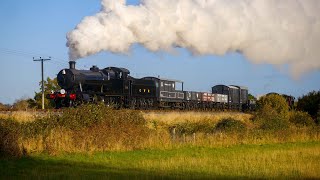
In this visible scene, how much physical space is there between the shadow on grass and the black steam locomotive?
16737 mm

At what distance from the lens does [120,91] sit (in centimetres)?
4375

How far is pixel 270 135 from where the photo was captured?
28.9 meters

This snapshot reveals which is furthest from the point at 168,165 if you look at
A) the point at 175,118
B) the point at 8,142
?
the point at 175,118

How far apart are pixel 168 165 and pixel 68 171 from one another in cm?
368

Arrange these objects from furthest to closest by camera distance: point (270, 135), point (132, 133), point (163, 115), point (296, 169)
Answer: point (163, 115)
point (270, 135)
point (132, 133)
point (296, 169)

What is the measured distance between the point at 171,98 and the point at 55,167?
121 feet

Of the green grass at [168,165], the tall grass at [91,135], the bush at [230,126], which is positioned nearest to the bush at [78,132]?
the tall grass at [91,135]

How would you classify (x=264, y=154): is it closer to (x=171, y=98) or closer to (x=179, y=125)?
(x=179, y=125)

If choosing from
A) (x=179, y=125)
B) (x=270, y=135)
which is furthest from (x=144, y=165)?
(x=179, y=125)

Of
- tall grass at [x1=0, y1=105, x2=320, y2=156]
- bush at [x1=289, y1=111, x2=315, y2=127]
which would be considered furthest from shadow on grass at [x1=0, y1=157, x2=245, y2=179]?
bush at [x1=289, y1=111, x2=315, y2=127]

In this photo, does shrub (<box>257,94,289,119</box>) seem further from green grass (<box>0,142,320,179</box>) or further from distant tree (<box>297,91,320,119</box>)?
green grass (<box>0,142,320,179</box>)

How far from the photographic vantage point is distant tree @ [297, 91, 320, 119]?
163 ft

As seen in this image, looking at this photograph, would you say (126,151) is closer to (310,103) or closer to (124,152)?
(124,152)

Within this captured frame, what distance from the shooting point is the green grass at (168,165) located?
574 inches
